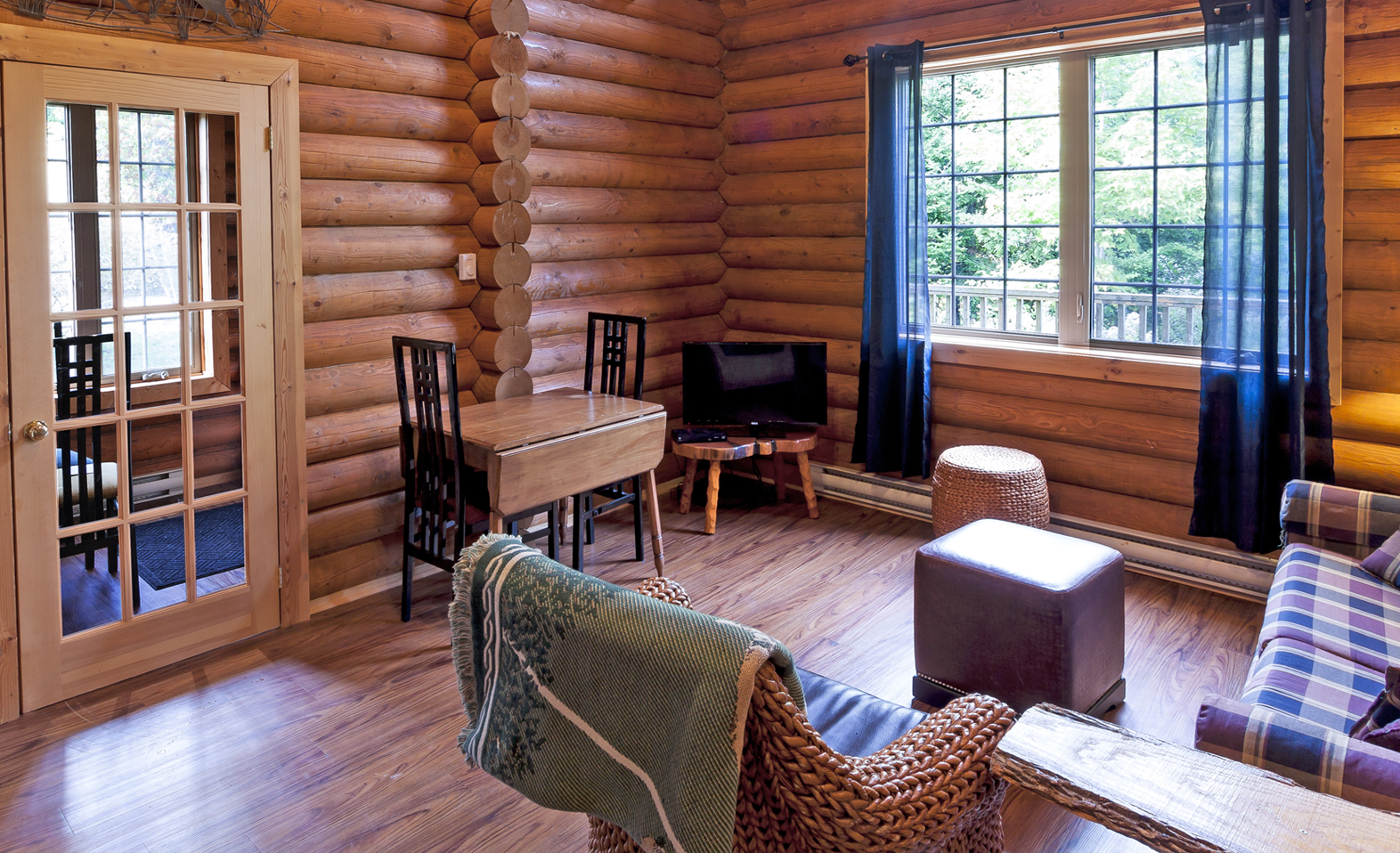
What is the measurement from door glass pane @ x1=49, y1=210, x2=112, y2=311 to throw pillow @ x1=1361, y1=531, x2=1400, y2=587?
393 centimetres

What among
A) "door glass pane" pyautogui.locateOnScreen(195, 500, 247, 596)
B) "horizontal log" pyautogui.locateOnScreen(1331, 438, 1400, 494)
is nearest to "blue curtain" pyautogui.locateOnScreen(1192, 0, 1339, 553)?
"horizontal log" pyautogui.locateOnScreen(1331, 438, 1400, 494)

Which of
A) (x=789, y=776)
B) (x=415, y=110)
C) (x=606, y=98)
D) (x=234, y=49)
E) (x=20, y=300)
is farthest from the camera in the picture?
(x=606, y=98)

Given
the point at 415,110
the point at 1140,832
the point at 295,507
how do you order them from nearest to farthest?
the point at 1140,832 < the point at 295,507 < the point at 415,110

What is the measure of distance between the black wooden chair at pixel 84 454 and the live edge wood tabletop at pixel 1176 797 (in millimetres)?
2881

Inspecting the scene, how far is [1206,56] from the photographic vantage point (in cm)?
340

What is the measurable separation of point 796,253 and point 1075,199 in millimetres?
1504

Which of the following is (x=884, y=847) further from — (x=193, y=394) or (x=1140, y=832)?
(x=193, y=394)

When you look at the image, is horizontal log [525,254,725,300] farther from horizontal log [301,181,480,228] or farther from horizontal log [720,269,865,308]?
horizontal log [301,181,480,228]

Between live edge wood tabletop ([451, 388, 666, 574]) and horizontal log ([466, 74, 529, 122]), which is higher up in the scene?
horizontal log ([466, 74, 529, 122])

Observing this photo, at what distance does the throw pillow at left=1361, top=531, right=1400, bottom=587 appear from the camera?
2.59 metres

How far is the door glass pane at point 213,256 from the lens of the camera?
305 cm

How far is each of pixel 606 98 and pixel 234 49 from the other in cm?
182

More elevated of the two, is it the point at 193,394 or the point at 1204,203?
the point at 1204,203

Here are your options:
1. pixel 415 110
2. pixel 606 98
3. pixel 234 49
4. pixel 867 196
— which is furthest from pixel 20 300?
pixel 867 196
